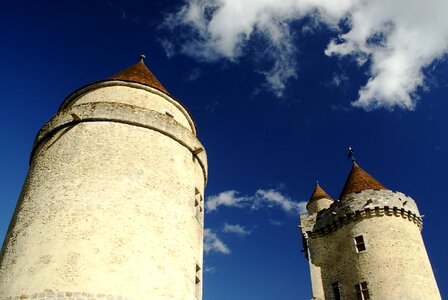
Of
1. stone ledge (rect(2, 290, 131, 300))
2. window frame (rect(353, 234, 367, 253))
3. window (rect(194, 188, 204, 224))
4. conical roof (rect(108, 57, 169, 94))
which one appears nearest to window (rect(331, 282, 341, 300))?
window frame (rect(353, 234, 367, 253))

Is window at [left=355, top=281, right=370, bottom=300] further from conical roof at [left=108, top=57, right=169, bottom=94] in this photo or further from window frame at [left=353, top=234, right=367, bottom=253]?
conical roof at [left=108, top=57, right=169, bottom=94]

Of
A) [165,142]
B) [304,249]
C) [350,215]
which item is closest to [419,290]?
[350,215]

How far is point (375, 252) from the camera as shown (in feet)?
58.6

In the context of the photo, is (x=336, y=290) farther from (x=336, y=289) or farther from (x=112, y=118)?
(x=112, y=118)

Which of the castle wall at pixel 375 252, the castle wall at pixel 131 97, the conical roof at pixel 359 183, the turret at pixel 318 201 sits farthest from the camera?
the turret at pixel 318 201

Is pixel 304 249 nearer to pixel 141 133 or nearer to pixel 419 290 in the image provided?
pixel 419 290

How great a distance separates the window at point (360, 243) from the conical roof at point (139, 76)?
11.5 metres

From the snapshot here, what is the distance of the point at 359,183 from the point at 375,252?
4610 mm

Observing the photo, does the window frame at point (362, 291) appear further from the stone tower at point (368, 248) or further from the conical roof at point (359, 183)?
the conical roof at point (359, 183)

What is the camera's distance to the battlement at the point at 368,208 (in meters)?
19.1

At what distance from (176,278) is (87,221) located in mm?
2570

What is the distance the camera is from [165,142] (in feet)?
39.3

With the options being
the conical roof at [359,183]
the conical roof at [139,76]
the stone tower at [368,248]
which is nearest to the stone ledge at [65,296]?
the conical roof at [139,76]

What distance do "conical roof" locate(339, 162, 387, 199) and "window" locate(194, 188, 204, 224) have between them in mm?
11015
